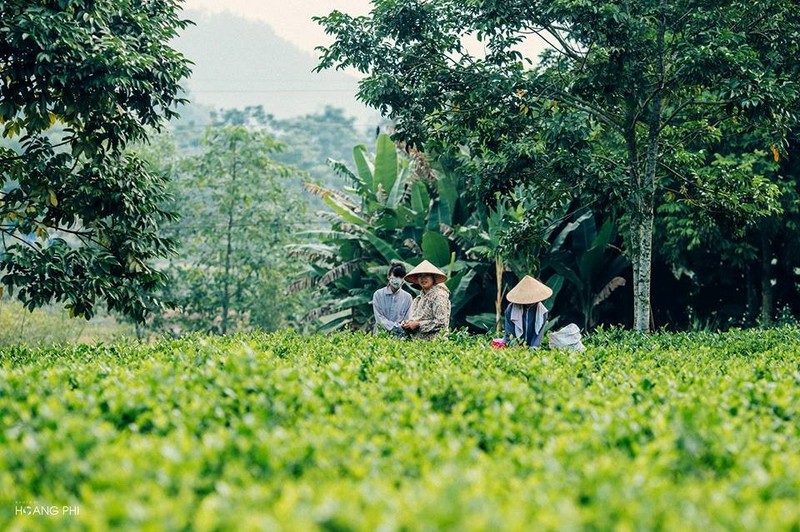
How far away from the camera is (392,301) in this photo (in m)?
10.9

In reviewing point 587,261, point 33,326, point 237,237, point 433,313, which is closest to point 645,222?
point 433,313

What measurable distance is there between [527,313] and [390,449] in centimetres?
582

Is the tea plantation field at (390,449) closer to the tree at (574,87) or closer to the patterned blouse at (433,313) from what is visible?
the patterned blouse at (433,313)

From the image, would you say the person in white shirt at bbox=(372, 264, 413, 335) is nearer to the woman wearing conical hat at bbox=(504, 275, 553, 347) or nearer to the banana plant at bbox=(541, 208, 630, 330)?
the woman wearing conical hat at bbox=(504, 275, 553, 347)

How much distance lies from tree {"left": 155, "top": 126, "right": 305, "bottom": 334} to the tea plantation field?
1821 cm

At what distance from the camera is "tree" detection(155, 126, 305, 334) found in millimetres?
24281

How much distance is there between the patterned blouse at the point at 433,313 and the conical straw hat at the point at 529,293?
0.75 meters

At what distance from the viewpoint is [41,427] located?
430 cm

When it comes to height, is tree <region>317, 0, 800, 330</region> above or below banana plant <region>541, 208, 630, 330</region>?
above

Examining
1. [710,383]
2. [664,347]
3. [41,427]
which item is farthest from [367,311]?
[41,427]

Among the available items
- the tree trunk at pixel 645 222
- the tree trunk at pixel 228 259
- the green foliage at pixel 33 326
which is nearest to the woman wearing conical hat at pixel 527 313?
the tree trunk at pixel 645 222

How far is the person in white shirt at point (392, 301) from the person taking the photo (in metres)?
10.7

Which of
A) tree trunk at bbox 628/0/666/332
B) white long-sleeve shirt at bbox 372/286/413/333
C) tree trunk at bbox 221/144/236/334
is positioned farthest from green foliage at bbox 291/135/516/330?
white long-sleeve shirt at bbox 372/286/413/333

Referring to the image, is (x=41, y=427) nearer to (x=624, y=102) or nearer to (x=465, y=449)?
(x=465, y=449)
